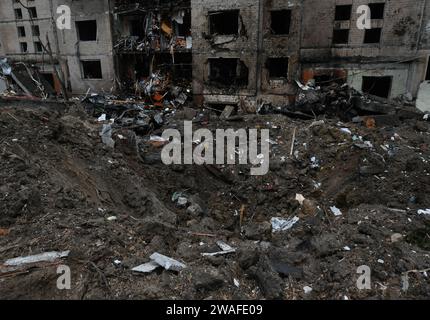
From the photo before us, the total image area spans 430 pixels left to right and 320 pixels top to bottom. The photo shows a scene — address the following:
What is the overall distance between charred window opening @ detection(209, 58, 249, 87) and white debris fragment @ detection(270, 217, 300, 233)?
33.0 ft

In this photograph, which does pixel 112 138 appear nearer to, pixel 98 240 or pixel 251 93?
pixel 98 240

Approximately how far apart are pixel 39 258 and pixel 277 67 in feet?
45.5

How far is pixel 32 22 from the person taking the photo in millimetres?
17578

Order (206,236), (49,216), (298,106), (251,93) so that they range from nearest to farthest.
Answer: (49,216)
(206,236)
(298,106)
(251,93)

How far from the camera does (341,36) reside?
13.7 m

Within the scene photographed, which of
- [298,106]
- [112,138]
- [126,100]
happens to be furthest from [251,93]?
[112,138]

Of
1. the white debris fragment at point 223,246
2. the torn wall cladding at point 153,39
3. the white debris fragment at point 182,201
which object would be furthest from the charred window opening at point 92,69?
the white debris fragment at point 223,246

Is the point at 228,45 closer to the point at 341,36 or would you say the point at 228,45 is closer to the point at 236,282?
the point at 341,36

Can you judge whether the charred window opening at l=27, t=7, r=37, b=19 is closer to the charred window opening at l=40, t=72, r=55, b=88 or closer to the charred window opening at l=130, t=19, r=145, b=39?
the charred window opening at l=40, t=72, r=55, b=88

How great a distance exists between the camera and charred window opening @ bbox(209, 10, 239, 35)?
1444cm

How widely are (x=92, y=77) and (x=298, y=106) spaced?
41.5ft

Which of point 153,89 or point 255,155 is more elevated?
point 153,89

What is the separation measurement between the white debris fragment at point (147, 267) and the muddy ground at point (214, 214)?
0.06m

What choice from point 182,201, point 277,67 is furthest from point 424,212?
point 277,67
